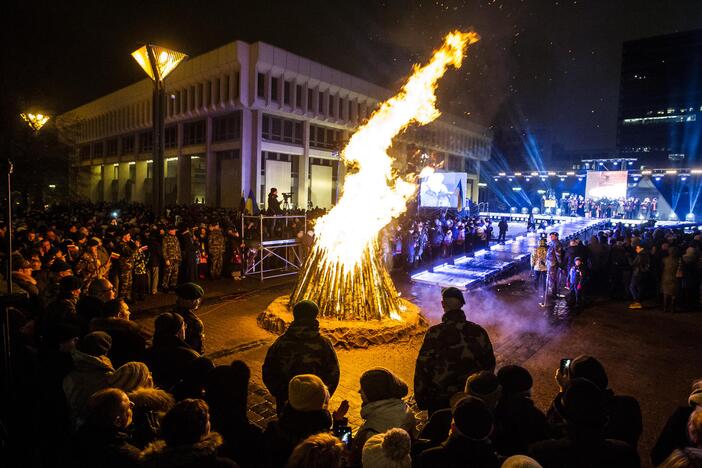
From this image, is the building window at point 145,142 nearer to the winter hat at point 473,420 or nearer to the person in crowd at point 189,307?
the person in crowd at point 189,307

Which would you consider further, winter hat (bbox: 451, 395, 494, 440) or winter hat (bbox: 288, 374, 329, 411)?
winter hat (bbox: 288, 374, 329, 411)

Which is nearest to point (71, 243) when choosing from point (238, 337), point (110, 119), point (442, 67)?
point (238, 337)

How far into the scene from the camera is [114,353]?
444 centimetres

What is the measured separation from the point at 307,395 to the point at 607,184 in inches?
1328

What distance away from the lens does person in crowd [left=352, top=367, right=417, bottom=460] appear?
3.17 meters

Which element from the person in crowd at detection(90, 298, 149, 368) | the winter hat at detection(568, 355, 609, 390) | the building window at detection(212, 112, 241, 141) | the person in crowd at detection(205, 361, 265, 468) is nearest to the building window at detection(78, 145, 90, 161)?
the building window at detection(212, 112, 241, 141)

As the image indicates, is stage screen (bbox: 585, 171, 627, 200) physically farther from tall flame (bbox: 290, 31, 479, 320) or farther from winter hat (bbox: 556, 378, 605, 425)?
winter hat (bbox: 556, 378, 605, 425)

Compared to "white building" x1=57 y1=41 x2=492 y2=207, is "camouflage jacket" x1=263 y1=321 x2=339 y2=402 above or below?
below

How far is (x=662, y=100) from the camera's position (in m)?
79.8

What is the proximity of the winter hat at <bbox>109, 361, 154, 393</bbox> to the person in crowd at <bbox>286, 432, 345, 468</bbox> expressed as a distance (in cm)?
159

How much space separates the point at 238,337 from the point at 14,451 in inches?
186

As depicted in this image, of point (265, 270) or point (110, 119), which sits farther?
point (110, 119)

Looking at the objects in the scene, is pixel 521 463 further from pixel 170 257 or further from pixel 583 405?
pixel 170 257

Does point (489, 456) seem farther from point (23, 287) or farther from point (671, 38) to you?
point (671, 38)
